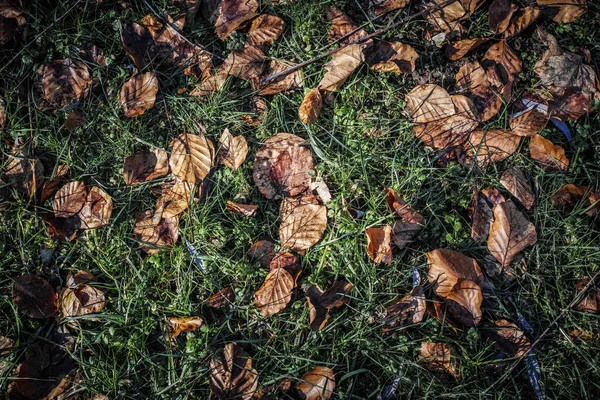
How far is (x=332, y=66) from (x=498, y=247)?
4.20 feet

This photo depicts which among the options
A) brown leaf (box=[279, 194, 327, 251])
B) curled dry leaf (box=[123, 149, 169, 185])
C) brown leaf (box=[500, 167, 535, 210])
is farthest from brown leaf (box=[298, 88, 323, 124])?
brown leaf (box=[500, 167, 535, 210])

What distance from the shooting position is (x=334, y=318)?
195 cm

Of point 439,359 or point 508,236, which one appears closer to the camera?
point 439,359

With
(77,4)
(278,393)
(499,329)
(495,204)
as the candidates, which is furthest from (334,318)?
(77,4)

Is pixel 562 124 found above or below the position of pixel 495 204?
above

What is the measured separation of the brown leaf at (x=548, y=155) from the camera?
218 centimetres

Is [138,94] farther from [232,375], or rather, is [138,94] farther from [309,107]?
[232,375]

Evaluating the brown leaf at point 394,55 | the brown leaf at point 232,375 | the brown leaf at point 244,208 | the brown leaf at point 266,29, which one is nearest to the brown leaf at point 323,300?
the brown leaf at point 232,375

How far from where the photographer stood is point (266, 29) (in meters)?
2.33

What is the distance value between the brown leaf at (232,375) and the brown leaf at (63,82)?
1.57 metres

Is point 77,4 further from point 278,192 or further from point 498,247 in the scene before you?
point 498,247

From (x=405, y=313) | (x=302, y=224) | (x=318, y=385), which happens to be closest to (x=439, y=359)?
(x=405, y=313)

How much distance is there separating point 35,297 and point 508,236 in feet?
7.62

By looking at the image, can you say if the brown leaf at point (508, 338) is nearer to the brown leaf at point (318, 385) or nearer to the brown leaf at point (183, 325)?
the brown leaf at point (318, 385)
